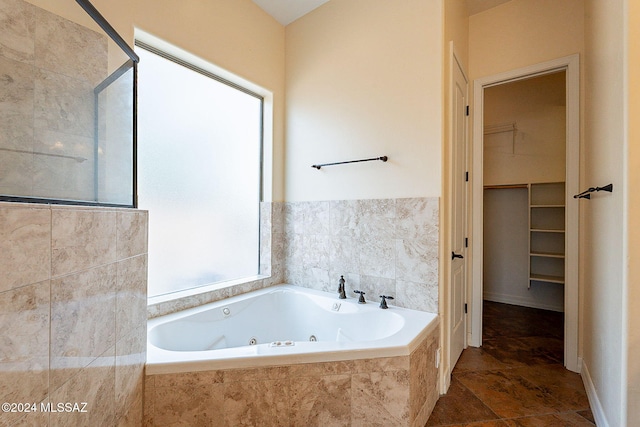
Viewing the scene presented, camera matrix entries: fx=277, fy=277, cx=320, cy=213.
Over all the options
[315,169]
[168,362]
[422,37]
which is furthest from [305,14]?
[168,362]

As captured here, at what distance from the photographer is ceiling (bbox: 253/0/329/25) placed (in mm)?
2430

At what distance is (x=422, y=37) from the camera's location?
1938 mm

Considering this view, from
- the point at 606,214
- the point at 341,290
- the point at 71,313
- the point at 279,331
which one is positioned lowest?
the point at 279,331

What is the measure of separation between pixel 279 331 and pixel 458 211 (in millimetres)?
1773

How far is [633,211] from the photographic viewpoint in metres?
1.14

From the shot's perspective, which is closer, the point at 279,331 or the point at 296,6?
the point at 279,331

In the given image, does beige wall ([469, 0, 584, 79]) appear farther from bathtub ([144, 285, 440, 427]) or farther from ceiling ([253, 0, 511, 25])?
bathtub ([144, 285, 440, 427])

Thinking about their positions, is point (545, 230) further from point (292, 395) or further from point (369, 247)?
point (292, 395)

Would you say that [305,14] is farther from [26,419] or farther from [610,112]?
[26,419]

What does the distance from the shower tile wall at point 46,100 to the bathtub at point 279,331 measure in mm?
882

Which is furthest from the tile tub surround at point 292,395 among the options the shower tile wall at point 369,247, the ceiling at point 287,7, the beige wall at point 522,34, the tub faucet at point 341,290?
the ceiling at point 287,7

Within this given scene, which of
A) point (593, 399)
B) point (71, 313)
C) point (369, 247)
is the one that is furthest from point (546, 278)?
point (71, 313)

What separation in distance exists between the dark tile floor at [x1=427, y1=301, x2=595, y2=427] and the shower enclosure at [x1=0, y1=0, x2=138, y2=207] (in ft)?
6.90

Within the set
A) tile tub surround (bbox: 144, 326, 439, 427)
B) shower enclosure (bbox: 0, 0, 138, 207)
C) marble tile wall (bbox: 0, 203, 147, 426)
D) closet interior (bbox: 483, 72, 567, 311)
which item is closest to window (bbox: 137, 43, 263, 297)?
shower enclosure (bbox: 0, 0, 138, 207)
